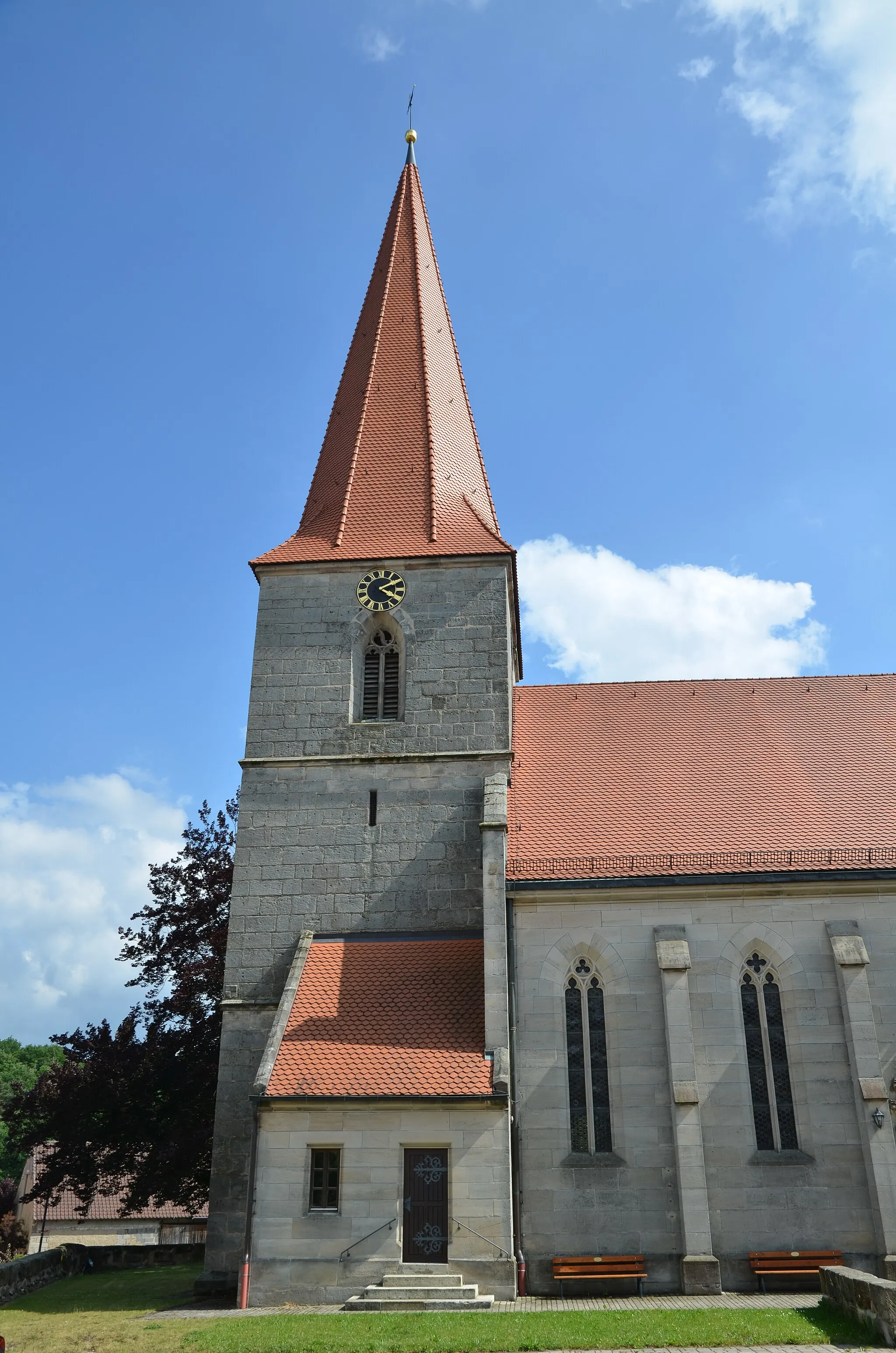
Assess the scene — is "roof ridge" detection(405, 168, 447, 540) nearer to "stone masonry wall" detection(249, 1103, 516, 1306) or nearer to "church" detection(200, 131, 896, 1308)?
"church" detection(200, 131, 896, 1308)

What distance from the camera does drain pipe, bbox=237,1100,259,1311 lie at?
14797mm

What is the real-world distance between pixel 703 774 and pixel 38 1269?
51.0ft

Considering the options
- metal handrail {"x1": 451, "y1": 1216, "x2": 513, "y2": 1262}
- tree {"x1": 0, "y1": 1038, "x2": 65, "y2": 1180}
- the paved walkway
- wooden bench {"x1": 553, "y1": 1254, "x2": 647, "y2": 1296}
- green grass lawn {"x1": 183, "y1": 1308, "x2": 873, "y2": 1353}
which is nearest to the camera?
green grass lawn {"x1": 183, "y1": 1308, "x2": 873, "y2": 1353}

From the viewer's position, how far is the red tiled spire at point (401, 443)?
72.4ft

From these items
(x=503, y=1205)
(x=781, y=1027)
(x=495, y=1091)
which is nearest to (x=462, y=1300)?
(x=503, y=1205)

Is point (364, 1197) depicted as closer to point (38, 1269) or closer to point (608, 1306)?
point (608, 1306)

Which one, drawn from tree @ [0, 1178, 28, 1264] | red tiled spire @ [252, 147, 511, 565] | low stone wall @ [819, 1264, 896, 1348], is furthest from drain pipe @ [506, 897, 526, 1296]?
tree @ [0, 1178, 28, 1264]

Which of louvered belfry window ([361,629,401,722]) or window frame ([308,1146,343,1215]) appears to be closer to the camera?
window frame ([308,1146,343,1215])

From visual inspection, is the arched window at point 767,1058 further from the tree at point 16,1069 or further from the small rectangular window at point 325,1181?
the tree at point 16,1069

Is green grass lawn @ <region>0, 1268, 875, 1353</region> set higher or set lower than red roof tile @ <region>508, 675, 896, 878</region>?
lower

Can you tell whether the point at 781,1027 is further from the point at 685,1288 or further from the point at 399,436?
the point at 399,436

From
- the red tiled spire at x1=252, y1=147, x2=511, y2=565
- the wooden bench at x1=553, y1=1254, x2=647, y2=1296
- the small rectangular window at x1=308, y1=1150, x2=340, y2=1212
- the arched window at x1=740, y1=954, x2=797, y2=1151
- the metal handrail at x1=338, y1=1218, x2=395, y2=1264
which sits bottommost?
the wooden bench at x1=553, y1=1254, x2=647, y2=1296

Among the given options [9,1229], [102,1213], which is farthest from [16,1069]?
[9,1229]

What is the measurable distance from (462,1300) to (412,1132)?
2242 millimetres
